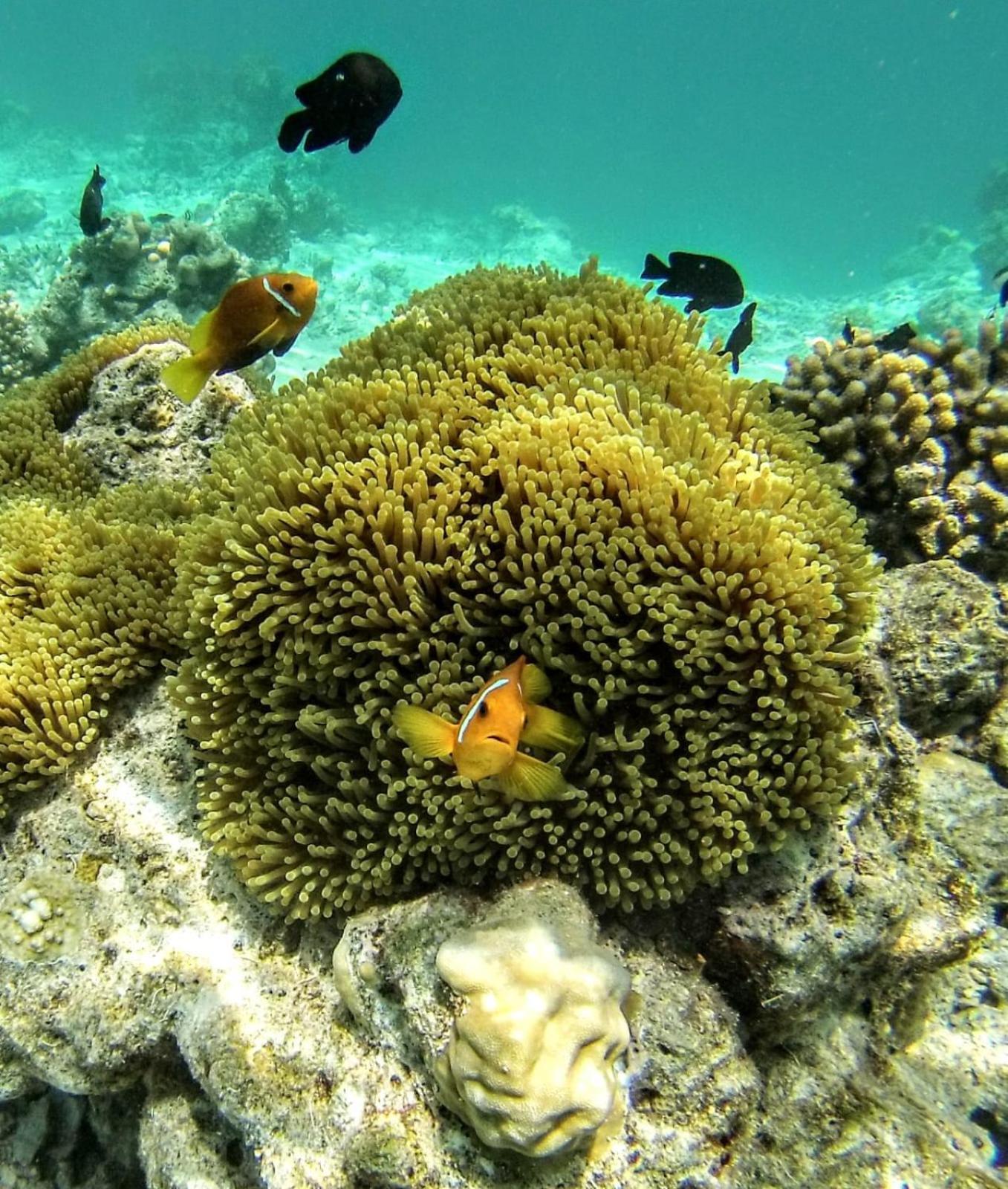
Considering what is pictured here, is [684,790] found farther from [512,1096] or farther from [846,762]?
[512,1096]

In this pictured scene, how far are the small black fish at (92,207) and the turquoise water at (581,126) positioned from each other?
28.7ft

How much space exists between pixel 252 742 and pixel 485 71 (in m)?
96.6

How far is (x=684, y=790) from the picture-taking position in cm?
238

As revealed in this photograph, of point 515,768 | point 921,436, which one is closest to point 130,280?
point 921,436

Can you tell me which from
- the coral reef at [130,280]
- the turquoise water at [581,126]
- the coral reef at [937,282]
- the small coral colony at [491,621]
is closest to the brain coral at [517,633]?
the small coral colony at [491,621]

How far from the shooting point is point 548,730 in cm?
216

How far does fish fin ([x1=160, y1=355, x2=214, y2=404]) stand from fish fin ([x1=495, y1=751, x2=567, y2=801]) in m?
2.15

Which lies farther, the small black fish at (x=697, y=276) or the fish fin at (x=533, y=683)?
the small black fish at (x=697, y=276)

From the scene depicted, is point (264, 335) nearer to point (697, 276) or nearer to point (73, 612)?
point (73, 612)

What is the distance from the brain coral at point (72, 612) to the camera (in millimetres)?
2963

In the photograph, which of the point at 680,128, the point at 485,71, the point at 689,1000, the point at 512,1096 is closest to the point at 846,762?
the point at 689,1000

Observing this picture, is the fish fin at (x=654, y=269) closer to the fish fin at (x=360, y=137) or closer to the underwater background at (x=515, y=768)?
the underwater background at (x=515, y=768)

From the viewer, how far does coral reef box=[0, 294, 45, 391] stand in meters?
9.91

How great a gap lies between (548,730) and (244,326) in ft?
7.04
